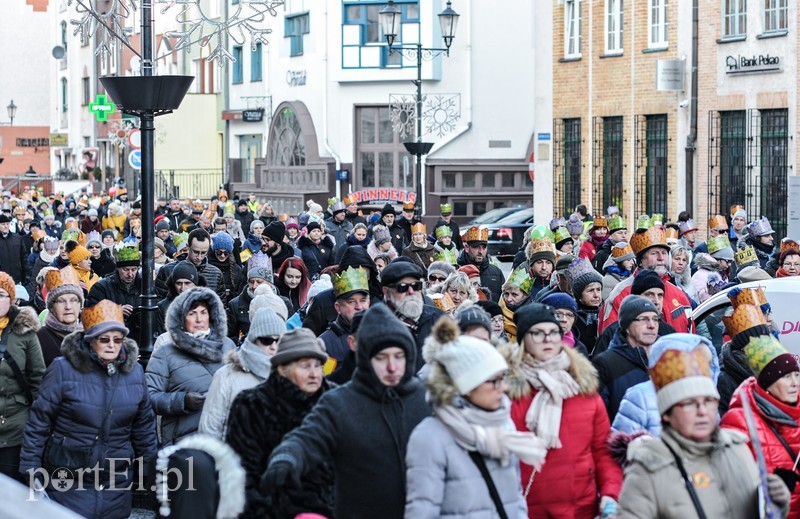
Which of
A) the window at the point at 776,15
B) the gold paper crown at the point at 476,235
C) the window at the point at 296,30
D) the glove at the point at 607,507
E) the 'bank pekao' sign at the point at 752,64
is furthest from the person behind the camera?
the window at the point at 296,30

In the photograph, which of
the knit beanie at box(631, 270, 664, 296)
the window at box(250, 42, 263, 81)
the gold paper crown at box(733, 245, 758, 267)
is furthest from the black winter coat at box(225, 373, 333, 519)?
the window at box(250, 42, 263, 81)

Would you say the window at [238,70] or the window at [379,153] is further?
the window at [238,70]

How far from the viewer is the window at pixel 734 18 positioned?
28.4 metres

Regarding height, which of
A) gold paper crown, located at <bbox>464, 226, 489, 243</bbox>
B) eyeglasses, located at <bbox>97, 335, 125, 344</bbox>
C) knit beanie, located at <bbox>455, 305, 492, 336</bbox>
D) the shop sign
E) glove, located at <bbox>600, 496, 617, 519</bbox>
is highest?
the shop sign

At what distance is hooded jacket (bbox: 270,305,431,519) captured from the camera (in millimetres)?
6086

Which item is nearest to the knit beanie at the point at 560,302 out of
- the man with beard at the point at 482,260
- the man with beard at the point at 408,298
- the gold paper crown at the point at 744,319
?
the man with beard at the point at 408,298

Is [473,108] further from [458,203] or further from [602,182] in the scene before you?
[602,182]

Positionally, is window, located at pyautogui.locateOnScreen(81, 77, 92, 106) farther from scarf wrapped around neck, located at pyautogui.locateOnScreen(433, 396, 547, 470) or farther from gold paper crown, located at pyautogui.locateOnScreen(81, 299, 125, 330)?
scarf wrapped around neck, located at pyautogui.locateOnScreen(433, 396, 547, 470)

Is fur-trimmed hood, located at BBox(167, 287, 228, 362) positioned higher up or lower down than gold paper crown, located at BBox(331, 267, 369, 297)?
lower down

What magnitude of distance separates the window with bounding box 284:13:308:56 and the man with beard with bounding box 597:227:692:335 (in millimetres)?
38361

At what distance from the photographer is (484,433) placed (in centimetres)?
568

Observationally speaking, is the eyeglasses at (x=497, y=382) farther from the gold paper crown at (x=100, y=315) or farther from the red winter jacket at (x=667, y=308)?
the red winter jacket at (x=667, y=308)

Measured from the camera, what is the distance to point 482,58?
1841 inches

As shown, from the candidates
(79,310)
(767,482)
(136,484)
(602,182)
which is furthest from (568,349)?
(602,182)
